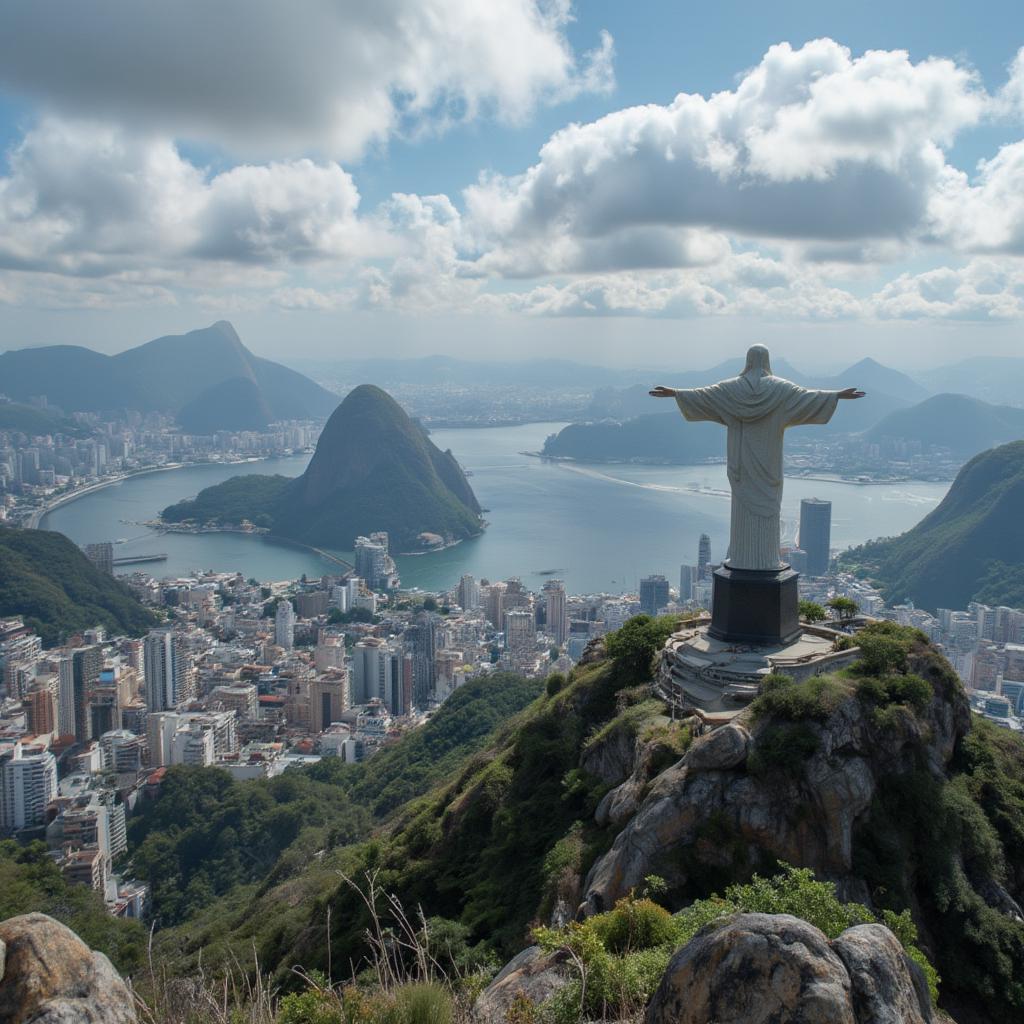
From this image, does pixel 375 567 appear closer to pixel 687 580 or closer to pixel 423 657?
pixel 423 657

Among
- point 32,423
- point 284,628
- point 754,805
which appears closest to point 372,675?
point 284,628

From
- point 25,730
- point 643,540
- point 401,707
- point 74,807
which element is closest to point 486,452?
point 643,540

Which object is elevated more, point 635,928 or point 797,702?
point 797,702

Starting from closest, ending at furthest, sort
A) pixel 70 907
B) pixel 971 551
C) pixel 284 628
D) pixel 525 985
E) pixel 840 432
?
1. pixel 525 985
2. pixel 70 907
3. pixel 284 628
4. pixel 971 551
5. pixel 840 432

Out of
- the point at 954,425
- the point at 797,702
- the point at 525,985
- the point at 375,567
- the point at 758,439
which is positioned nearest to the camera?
the point at 525,985

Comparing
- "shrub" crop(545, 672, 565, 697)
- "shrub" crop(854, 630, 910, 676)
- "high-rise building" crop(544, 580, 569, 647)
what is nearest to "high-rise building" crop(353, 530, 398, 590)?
"high-rise building" crop(544, 580, 569, 647)

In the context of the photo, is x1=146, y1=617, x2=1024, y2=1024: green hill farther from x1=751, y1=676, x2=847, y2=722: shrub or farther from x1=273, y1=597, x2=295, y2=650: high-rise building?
x1=273, y1=597, x2=295, y2=650: high-rise building

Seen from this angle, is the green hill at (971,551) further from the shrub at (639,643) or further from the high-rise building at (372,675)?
the shrub at (639,643)

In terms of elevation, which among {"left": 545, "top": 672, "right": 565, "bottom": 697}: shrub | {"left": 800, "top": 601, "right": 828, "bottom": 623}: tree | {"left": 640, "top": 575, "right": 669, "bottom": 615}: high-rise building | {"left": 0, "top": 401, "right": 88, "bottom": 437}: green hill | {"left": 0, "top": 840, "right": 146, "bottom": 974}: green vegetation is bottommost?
{"left": 640, "top": 575, "right": 669, "bottom": 615}: high-rise building
